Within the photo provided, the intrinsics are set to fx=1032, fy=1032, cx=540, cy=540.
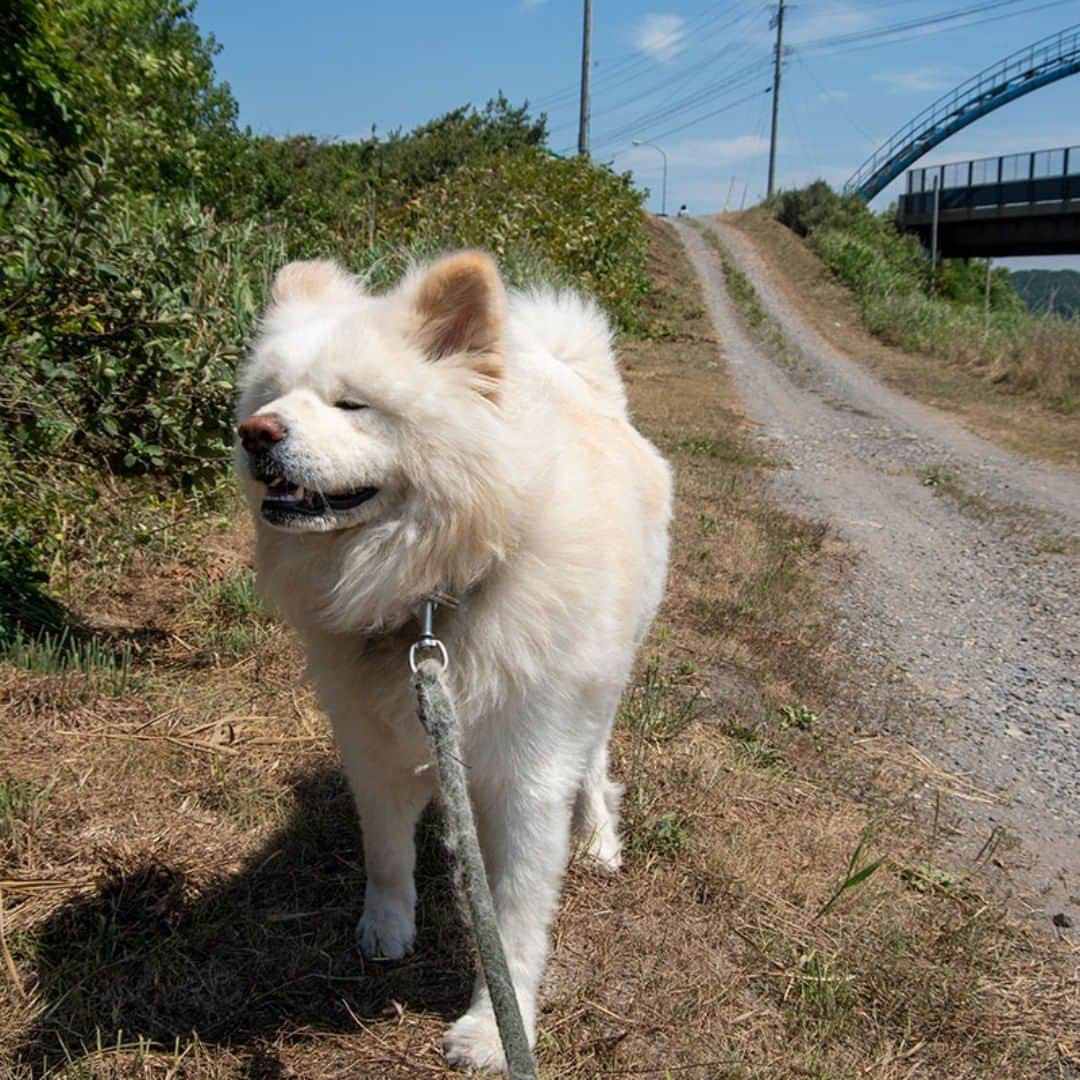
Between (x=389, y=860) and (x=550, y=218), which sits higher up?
(x=550, y=218)

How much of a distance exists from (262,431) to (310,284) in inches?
32.5

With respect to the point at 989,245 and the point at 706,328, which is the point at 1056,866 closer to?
the point at 706,328

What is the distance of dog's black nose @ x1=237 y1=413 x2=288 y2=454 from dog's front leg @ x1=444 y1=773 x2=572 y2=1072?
93 centimetres

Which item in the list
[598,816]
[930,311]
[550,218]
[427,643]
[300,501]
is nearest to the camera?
[300,501]

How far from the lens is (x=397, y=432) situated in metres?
2.19

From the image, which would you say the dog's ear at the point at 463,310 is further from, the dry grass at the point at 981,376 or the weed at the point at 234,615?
the dry grass at the point at 981,376

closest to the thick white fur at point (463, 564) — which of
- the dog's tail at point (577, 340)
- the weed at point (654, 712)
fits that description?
the dog's tail at point (577, 340)

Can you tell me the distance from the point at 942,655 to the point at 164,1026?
4234 mm

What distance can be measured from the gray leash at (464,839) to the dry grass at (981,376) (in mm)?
10100

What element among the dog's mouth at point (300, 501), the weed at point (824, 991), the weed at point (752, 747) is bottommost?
the weed at point (824, 991)

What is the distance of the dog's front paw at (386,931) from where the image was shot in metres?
2.80

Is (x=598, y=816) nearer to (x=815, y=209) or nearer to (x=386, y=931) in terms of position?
(x=386, y=931)

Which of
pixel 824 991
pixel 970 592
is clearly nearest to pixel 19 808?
pixel 824 991

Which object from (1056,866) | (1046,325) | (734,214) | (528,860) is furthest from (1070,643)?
(734,214)
